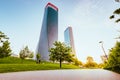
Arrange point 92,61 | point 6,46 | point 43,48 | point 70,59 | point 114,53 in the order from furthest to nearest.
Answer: point 43,48 → point 92,61 → point 70,59 → point 6,46 → point 114,53

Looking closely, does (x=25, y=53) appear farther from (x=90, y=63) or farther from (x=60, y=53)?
(x=90, y=63)

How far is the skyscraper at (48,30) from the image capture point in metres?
166

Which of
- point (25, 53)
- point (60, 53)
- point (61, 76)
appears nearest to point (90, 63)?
point (25, 53)

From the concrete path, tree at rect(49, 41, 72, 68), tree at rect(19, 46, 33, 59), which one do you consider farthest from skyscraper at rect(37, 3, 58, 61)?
the concrete path

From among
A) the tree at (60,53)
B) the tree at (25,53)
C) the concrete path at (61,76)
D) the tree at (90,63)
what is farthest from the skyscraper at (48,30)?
the concrete path at (61,76)

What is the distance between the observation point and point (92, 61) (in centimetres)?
8338

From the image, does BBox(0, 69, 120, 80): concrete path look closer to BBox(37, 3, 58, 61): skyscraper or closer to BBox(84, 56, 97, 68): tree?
BBox(84, 56, 97, 68): tree

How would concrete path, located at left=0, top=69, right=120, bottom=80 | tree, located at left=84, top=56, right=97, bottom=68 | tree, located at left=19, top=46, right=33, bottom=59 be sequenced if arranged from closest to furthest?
concrete path, located at left=0, top=69, right=120, bottom=80 < tree, located at left=19, top=46, right=33, bottom=59 < tree, located at left=84, top=56, right=97, bottom=68

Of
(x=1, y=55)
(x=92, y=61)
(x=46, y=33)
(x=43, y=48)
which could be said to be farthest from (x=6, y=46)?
(x=43, y=48)

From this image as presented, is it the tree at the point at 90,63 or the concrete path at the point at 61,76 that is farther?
the tree at the point at 90,63

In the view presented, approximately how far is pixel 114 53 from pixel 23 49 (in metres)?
40.6

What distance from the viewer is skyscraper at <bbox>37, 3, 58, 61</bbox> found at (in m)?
166

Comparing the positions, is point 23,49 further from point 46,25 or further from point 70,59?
point 46,25

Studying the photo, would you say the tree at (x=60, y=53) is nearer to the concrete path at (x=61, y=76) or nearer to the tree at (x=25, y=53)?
the tree at (x=25, y=53)
